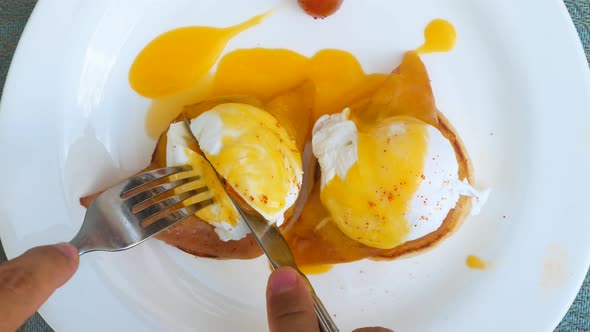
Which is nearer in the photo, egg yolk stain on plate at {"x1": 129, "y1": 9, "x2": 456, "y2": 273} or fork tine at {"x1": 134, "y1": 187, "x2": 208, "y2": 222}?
fork tine at {"x1": 134, "y1": 187, "x2": 208, "y2": 222}

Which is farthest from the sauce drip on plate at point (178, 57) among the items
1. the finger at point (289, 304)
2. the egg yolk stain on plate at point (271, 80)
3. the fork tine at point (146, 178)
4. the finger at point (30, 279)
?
the finger at point (289, 304)

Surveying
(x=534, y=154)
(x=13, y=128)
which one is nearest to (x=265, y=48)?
(x=13, y=128)

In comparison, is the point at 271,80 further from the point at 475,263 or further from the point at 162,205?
the point at 475,263

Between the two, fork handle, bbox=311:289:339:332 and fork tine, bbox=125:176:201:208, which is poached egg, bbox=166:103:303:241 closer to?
fork tine, bbox=125:176:201:208

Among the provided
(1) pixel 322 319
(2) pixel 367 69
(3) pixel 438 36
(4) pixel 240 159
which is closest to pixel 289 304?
(1) pixel 322 319

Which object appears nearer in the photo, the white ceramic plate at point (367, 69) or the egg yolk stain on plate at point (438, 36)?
the white ceramic plate at point (367, 69)

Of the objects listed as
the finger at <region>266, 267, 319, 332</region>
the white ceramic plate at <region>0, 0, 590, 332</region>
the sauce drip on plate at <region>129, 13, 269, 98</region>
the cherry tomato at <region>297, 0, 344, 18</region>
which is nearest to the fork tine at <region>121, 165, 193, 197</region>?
the white ceramic plate at <region>0, 0, 590, 332</region>

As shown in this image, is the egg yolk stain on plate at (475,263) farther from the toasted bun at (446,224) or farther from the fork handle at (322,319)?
the fork handle at (322,319)
